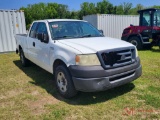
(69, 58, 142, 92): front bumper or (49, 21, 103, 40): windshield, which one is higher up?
(49, 21, 103, 40): windshield

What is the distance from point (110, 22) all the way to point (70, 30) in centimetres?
1158

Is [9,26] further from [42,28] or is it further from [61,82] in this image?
[61,82]

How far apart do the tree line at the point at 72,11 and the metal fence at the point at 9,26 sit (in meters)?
48.0

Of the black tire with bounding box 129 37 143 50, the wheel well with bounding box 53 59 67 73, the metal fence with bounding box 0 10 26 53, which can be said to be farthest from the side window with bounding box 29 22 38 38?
the black tire with bounding box 129 37 143 50

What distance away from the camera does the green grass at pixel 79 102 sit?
11.8ft

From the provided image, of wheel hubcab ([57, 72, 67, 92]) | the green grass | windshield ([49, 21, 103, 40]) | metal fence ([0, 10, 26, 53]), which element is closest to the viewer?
the green grass

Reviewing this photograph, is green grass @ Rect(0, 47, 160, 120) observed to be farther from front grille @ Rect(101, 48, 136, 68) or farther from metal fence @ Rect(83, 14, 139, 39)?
metal fence @ Rect(83, 14, 139, 39)

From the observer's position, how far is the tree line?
61.4m

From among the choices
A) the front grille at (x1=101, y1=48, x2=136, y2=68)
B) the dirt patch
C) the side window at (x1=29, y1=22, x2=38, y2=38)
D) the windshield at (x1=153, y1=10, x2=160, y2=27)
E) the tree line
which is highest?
the tree line

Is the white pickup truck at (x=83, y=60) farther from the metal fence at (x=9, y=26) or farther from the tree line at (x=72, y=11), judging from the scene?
the tree line at (x=72, y=11)

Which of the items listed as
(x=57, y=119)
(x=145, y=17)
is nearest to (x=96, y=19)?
(x=145, y=17)

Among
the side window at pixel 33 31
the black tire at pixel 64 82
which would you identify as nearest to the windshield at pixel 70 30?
the black tire at pixel 64 82

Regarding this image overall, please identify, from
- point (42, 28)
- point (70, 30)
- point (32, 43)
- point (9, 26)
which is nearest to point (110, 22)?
point (9, 26)

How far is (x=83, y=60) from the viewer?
3715 millimetres
